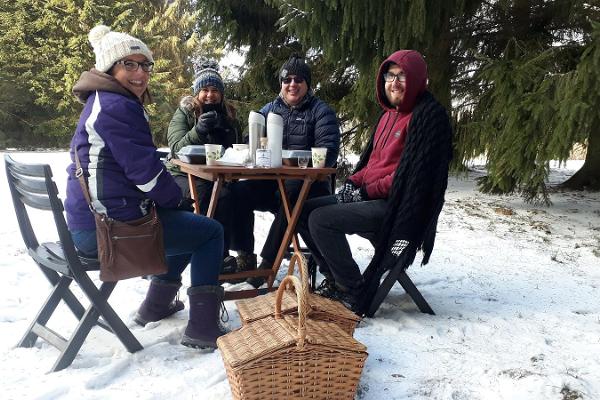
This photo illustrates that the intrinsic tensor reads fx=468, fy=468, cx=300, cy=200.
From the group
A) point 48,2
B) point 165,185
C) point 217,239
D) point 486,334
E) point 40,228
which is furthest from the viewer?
point 48,2

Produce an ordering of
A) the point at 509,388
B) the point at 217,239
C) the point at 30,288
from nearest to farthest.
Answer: the point at 509,388 → the point at 217,239 → the point at 30,288

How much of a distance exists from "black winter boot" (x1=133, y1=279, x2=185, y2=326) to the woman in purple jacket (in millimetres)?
339

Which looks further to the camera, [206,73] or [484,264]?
[484,264]

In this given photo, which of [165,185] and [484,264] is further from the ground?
[165,185]

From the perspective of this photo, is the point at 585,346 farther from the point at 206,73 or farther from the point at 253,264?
the point at 206,73

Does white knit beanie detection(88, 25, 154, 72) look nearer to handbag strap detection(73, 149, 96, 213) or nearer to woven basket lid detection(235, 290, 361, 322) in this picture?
handbag strap detection(73, 149, 96, 213)

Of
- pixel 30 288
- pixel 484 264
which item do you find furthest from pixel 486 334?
pixel 30 288

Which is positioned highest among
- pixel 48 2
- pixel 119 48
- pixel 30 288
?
pixel 48 2

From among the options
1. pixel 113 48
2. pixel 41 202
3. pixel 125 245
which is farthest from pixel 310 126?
pixel 41 202

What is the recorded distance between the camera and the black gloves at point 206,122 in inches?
123

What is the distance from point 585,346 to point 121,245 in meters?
2.31

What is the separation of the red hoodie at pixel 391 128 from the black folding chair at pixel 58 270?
1541 millimetres

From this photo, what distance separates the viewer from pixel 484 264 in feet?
12.6

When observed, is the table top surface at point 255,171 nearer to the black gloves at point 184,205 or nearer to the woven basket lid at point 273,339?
the black gloves at point 184,205
